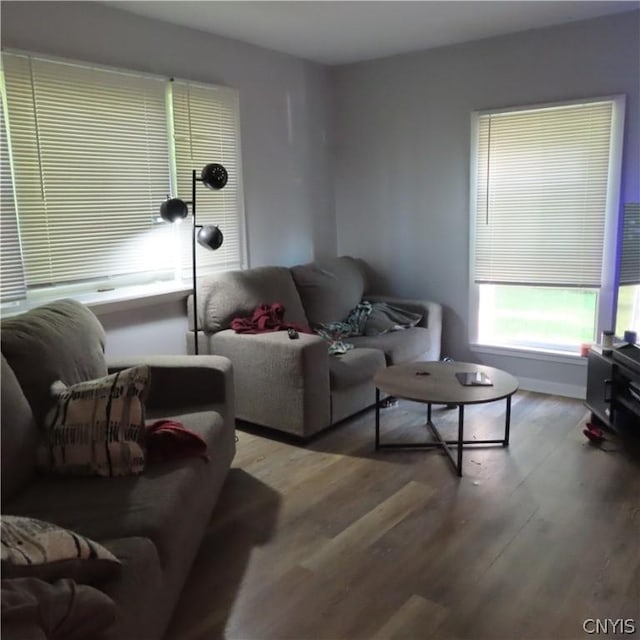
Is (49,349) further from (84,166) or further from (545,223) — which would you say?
(545,223)

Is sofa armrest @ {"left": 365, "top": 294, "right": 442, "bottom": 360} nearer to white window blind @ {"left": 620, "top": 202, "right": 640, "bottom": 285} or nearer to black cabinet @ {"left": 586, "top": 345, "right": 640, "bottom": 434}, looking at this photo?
black cabinet @ {"left": 586, "top": 345, "right": 640, "bottom": 434}

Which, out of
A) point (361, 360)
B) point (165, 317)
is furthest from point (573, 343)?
point (165, 317)

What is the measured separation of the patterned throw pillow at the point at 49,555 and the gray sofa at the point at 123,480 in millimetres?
64

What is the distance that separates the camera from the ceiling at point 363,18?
335cm

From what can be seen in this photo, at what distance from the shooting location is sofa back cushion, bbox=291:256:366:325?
168 inches

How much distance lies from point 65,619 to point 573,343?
3.74 m

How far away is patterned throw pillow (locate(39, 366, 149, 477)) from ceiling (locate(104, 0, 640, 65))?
2.25 metres

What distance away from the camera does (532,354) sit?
425 cm

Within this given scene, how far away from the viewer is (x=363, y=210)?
493 centimetres

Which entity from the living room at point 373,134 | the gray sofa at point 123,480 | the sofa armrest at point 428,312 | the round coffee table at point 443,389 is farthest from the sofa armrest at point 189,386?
the sofa armrest at point 428,312

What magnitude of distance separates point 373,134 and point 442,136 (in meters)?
0.60

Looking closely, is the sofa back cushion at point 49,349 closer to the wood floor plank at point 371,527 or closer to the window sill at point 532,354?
the wood floor plank at point 371,527

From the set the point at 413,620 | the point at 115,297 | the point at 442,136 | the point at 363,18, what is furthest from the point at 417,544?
the point at 442,136

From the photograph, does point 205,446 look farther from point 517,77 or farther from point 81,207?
point 517,77
